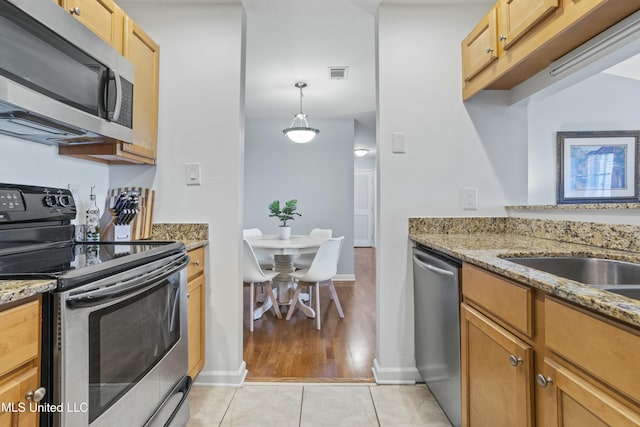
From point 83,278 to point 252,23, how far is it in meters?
2.13

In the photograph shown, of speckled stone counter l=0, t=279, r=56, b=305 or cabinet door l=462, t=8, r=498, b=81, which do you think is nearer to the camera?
speckled stone counter l=0, t=279, r=56, b=305

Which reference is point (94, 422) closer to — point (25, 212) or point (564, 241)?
point (25, 212)

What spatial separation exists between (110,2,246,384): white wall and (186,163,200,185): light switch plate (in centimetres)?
3

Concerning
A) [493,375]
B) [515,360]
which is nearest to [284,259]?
[493,375]

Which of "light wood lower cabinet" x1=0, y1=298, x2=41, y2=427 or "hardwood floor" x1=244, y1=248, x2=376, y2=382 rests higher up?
"light wood lower cabinet" x1=0, y1=298, x2=41, y2=427

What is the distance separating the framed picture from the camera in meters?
1.75

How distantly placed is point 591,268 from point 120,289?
1.64 metres

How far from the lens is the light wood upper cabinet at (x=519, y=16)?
1.33 metres

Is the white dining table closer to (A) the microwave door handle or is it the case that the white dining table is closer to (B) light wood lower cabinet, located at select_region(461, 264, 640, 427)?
(A) the microwave door handle

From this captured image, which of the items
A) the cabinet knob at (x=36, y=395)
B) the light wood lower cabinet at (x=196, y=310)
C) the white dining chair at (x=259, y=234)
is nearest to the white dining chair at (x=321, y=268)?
the white dining chair at (x=259, y=234)

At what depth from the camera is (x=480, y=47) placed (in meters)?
1.83

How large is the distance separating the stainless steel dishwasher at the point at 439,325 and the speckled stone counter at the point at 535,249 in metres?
0.10

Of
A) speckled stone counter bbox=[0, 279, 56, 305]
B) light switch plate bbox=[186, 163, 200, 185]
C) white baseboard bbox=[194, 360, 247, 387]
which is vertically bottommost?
white baseboard bbox=[194, 360, 247, 387]

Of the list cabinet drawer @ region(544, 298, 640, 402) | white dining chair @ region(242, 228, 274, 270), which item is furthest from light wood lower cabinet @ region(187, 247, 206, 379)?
cabinet drawer @ region(544, 298, 640, 402)
